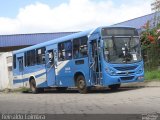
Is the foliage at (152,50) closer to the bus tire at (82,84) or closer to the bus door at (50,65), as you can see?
the bus door at (50,65)

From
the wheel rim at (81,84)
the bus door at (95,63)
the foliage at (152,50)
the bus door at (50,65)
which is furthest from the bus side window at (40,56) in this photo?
the foliage at (152,50)

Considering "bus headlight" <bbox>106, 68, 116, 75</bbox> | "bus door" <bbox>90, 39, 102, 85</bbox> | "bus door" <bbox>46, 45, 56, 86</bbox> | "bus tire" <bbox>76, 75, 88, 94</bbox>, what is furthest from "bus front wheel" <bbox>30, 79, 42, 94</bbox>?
"bus headlight" <bbox>106, 68, 116, 75</bbox>

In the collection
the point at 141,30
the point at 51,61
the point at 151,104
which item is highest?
the point at 141,30

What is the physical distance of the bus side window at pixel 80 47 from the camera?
2039cm

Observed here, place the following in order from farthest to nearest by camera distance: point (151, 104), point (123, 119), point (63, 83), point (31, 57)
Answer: point (31, 57) < point (63, 83) < point (151, 104) < point (123, 119)

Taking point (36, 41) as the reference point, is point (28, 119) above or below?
below

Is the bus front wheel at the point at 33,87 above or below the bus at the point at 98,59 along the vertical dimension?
below

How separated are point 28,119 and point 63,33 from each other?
3728 centimetres

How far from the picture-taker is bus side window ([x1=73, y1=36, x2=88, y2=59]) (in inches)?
803

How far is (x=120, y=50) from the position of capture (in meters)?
19.5

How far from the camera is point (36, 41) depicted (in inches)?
1827

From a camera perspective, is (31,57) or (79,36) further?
(31,57)

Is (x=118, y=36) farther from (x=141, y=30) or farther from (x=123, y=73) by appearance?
(x=141, y=30)

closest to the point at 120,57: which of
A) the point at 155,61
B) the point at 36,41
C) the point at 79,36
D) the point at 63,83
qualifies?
the point at 79,36
